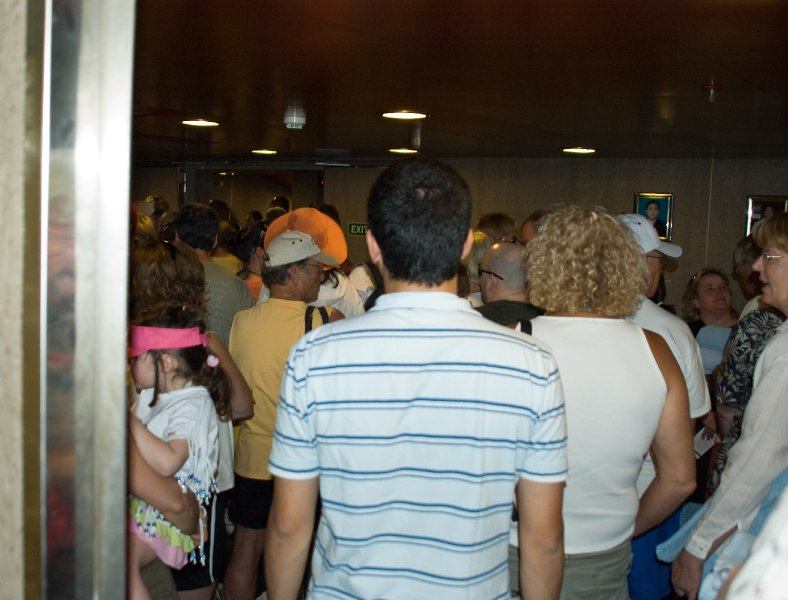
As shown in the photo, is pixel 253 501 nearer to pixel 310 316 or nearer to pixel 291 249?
pixel 310 316

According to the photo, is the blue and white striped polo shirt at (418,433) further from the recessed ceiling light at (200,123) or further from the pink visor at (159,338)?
the recessed ceiling light at (200,123)

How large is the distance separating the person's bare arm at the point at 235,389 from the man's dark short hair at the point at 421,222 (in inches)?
56.5

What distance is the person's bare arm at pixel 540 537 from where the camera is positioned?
1587 millimetres

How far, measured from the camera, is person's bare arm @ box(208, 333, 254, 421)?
2.89m

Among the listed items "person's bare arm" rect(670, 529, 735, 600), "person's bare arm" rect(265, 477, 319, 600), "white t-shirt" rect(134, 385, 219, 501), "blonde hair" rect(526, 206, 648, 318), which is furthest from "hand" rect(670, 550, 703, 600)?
"white t-shirt" rect(134, 385, 219, 501)

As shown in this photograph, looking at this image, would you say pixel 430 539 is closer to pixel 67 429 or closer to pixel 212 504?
pixel 67 429

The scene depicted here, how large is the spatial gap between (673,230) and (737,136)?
2.82m

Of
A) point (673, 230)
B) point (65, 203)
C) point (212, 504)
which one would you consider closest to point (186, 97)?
point (212, 504)

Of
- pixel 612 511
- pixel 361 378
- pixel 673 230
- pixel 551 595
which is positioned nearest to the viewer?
pixel 361 378

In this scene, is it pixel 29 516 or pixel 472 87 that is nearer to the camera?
pixel 29 516

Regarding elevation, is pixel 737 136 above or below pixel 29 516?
above

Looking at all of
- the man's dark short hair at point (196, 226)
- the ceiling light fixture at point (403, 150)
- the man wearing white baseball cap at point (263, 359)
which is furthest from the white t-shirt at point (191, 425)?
the ceiling light fixture at point (403, 150)

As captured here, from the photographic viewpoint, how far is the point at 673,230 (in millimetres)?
10305

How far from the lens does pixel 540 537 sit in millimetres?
1604
